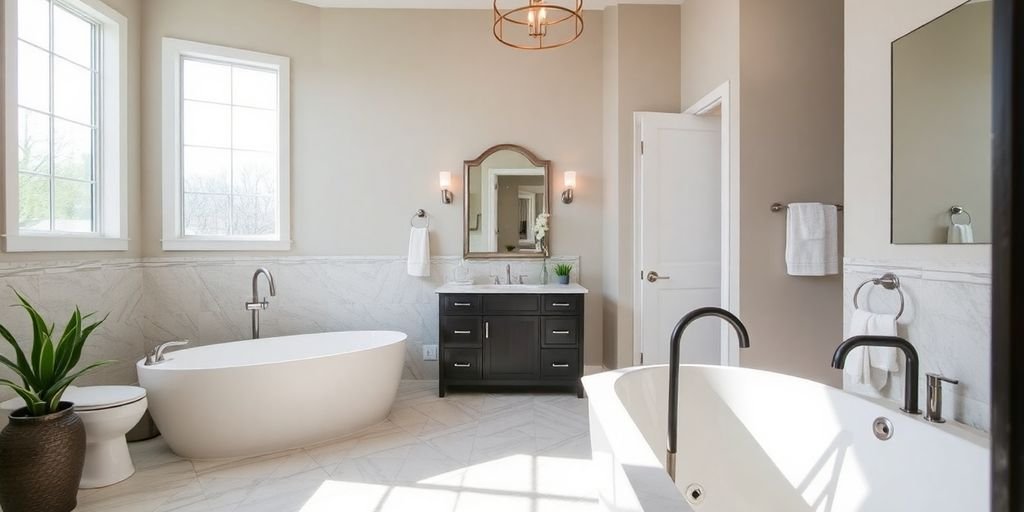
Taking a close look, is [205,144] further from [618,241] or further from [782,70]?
[782,70]

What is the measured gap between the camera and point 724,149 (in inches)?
118

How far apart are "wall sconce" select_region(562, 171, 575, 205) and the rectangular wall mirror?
234cm

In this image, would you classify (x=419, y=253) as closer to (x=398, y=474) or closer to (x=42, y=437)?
(x=398, y=474)

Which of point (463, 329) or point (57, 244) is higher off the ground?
point (57, 244)

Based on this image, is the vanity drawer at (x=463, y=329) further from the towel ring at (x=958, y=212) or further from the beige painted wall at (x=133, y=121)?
the towel ring at (x=958, y=212)

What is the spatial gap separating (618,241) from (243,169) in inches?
114

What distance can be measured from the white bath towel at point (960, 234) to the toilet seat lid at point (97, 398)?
3.40 metres

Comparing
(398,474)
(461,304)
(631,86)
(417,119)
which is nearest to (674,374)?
(398,474)

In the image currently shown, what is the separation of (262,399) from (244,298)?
4.57 ft

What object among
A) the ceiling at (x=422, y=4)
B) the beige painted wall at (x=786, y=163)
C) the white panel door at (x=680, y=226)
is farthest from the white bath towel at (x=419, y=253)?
the beige painted wall at (x=786, y=163)

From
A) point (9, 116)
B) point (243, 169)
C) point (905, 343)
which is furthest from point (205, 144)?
point (905, 343)

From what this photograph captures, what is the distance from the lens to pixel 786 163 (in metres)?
2.87

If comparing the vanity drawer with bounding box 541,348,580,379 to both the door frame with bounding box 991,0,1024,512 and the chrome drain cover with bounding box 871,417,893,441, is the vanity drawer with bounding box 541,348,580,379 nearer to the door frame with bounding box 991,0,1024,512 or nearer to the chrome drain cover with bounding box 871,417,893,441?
the chrome drain cover with bounding box 871,417,893,441

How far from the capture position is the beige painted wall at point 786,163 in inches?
112
